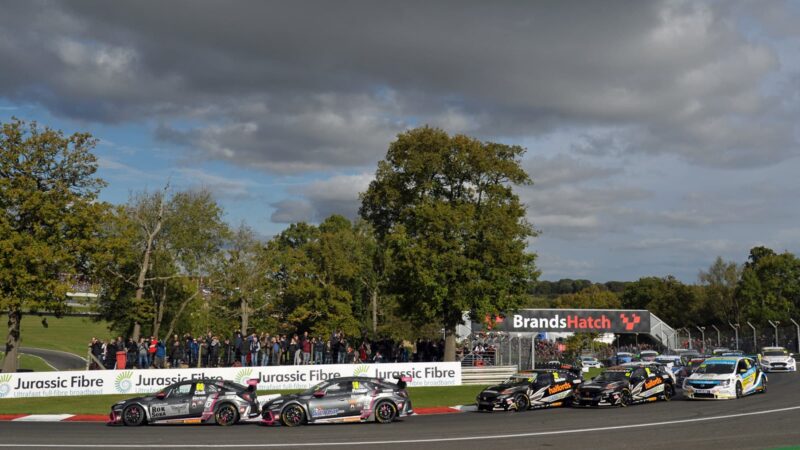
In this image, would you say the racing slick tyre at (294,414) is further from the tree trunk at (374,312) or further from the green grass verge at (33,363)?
the green grass verge at (33,363)

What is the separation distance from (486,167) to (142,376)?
20604mm

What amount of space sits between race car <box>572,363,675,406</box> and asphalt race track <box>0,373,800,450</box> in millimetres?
840

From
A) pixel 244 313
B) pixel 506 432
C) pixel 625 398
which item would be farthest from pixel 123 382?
pixel 244 313

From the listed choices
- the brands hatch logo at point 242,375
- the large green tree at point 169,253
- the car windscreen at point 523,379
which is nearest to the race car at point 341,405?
the car windscreen at point 523,379

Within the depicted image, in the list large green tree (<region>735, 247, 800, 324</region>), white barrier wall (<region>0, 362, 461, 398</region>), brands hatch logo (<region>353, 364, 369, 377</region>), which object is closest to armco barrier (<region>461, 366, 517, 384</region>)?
white barrier wall (<region>0, 362, 461, 398</region>)

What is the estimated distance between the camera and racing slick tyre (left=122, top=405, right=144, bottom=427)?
2093 centimetres

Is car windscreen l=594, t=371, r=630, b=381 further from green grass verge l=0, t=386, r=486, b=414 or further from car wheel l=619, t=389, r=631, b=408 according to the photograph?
green grass verge l=0, t=386, r=486, b=414

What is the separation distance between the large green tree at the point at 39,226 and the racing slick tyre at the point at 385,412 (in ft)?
73.8

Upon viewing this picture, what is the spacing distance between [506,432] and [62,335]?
101977 mm

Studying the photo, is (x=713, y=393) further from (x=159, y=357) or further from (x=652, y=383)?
(x=159, y=357)

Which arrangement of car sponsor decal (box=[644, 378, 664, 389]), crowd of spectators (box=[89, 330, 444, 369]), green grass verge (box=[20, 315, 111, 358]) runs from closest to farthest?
car sponsor decal (box=[644, 378, 664, 389]) → crowd of spectators (box=[89, 330, 444, 369]) → green grass verge (box=[20, 315, 111, 358])

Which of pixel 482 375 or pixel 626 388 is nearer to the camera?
pixel 626 388

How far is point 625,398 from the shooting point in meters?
24.0

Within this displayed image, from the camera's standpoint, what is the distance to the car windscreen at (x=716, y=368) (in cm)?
2547
